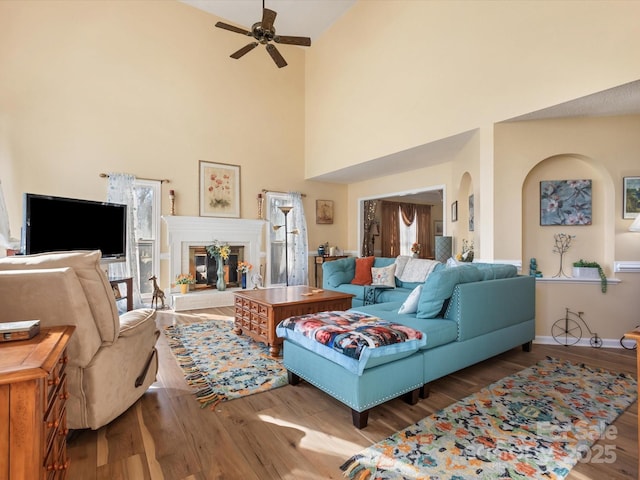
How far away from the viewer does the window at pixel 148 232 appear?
5.59 meters

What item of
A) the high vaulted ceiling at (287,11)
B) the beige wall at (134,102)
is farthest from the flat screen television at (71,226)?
the high vaulted ceiling at (287,11)

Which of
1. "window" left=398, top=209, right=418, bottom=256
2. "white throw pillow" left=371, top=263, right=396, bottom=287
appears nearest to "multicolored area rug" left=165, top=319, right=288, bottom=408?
"white throw pillow" left=371, top=263, right=396, bottom=287

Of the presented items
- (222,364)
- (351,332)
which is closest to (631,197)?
(351,332)

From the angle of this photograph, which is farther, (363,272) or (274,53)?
(363,272)

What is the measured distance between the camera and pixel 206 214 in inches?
241

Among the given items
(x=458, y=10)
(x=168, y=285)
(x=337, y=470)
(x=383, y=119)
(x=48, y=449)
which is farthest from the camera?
(x=168, y=285)

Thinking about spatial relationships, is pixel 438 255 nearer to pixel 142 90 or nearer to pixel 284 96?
pixel 284 96

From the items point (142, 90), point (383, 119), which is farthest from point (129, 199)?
point (383, 119)

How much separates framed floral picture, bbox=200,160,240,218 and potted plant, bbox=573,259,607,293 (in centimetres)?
537

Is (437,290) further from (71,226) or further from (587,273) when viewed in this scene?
(71,226)

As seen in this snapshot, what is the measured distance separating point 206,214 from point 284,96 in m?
3.12

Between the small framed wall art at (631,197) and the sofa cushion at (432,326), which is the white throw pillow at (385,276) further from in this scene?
the small framed wall art at (631,197)

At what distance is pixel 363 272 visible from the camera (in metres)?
5.20

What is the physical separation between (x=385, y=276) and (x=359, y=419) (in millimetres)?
3111
